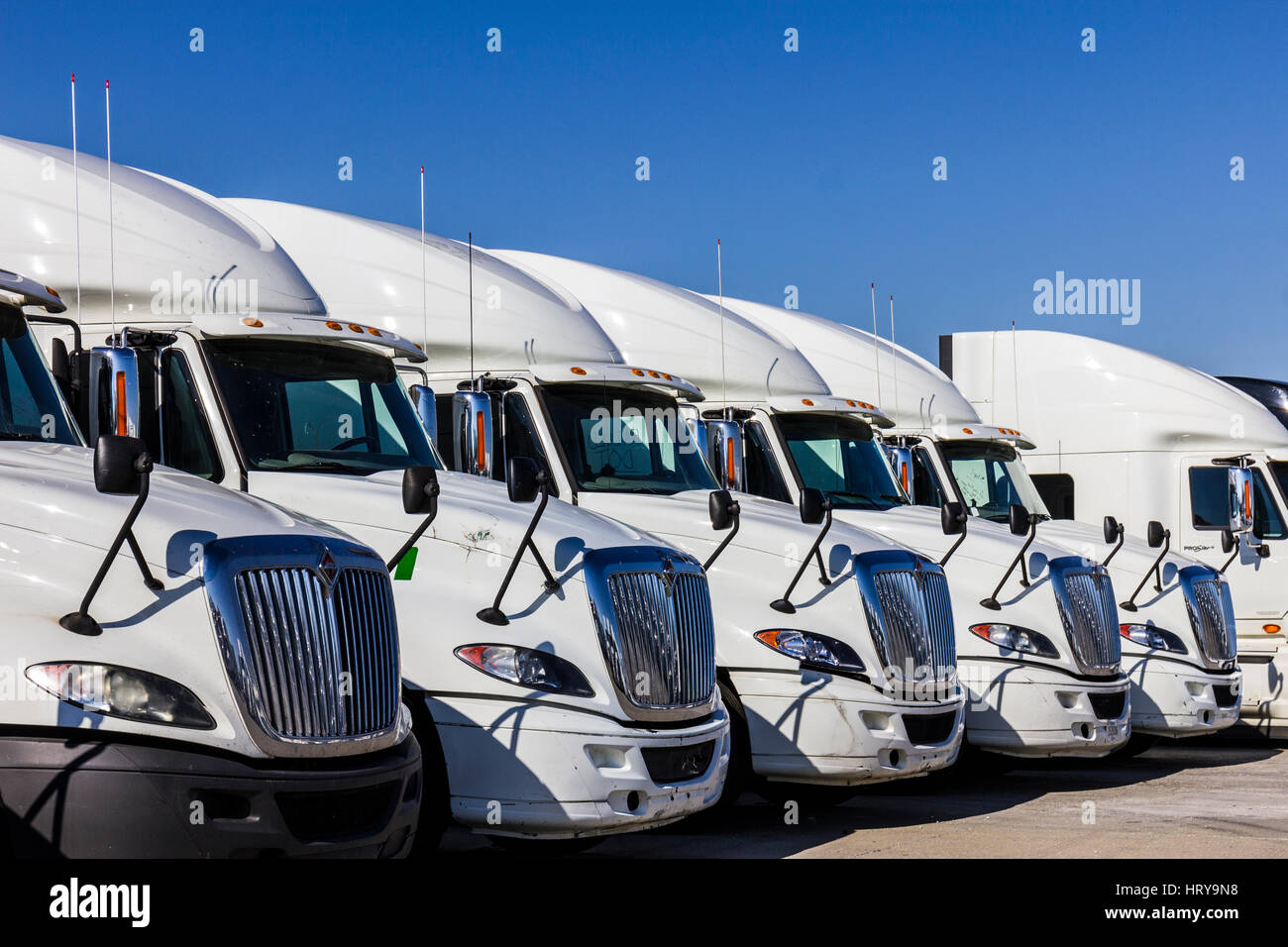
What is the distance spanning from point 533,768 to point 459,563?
1.05m

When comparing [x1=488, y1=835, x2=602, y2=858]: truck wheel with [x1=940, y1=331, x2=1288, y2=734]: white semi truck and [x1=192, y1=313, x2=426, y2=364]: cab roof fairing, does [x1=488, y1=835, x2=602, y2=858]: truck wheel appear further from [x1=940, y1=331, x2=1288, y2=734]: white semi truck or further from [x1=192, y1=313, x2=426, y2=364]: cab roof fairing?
[x1=940, y1=331, x2=1288, y2=734]: white semi truck

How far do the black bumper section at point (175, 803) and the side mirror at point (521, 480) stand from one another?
2.07 metres

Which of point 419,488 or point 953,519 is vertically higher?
point 419,488

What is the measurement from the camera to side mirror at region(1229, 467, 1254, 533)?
47.2 ft

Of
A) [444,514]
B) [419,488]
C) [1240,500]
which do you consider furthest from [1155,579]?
[419,488]

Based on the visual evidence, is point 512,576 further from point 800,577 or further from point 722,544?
point 800,577

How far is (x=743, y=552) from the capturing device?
9.38m

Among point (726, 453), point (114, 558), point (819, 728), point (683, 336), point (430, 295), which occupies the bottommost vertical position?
point (819, 728)

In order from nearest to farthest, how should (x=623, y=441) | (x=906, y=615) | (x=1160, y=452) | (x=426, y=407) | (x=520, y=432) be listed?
1. (x=426, y=407)
2. (x=906, y=615)
3. (x=520, y=432)
4. (x=623, y=441)
5. (x=1160, y=452)

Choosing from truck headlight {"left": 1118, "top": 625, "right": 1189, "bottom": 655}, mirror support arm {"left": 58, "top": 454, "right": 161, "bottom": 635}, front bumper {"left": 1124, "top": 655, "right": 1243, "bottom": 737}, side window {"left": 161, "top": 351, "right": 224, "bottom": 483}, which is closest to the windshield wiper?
side window {"left": 161, "top": 351, "right": 224, "bottom": 483}

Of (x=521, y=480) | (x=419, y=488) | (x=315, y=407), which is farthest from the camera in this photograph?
(x=315, y=407)
